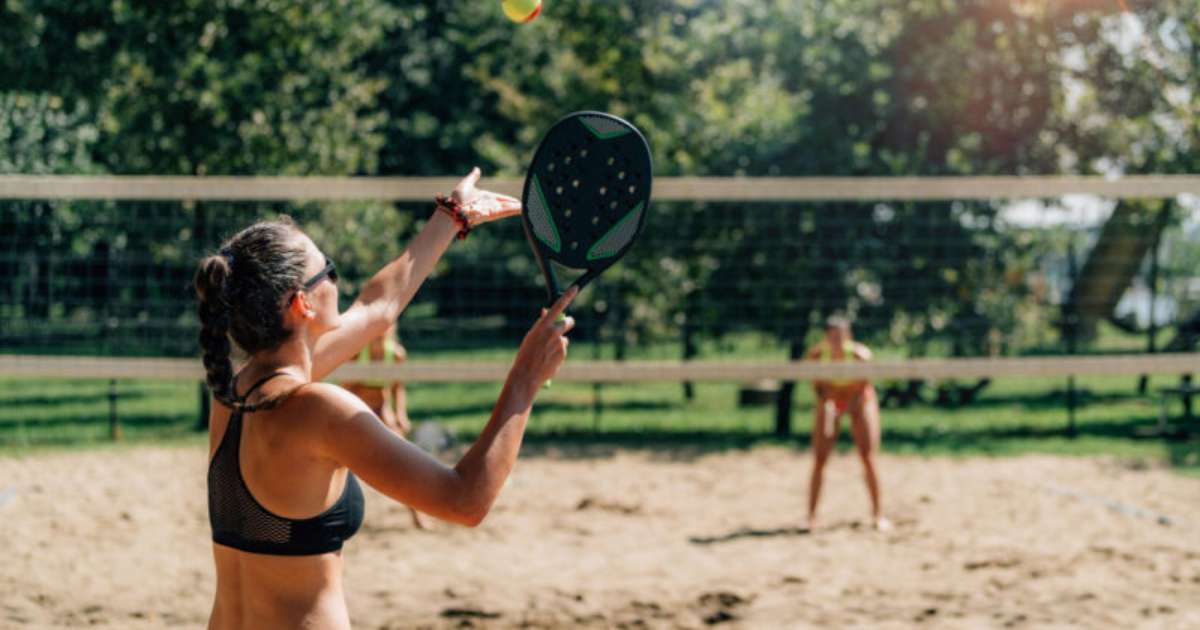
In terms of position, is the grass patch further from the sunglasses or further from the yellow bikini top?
the sunglasses

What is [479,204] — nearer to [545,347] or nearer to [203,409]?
[545,347]

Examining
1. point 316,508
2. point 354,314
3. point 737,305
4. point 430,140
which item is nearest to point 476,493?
point 316,508

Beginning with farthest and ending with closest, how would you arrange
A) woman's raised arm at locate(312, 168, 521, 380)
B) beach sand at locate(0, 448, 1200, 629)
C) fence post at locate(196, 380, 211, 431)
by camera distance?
fence post at locate(196, 380, 211, 431), beach sand at locate(0, 448, 1200, 629), woman's raised arm at locate(312, 168, 521, 380)

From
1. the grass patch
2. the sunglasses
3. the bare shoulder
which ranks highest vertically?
the sunglasses

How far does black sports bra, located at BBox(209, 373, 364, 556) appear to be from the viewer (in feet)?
7.30

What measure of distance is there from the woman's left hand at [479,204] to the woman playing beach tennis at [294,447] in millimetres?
512

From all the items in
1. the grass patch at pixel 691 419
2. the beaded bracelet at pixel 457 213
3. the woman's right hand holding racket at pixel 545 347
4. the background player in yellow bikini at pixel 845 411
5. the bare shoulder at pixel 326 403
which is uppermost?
the beaded bracelet at pixel 457 213

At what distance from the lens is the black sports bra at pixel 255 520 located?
7.30 feet

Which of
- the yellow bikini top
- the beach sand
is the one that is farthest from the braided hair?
the yellow bikini top

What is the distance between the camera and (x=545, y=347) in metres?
2.15

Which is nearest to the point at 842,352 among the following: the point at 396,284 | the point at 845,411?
the point at 845,411

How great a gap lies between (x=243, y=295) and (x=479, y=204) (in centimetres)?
79

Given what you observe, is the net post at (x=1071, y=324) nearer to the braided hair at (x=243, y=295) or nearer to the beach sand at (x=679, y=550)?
the beach sand at (x=679, y=550)

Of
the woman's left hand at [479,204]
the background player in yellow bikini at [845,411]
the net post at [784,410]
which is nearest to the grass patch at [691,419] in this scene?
the net post at [784,410]
